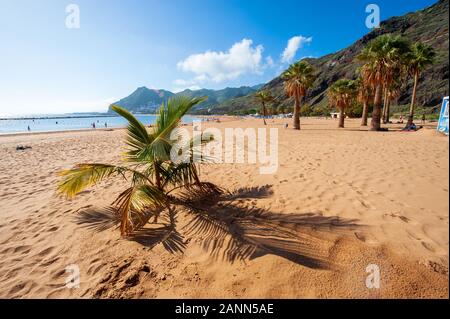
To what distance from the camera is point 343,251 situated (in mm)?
3021

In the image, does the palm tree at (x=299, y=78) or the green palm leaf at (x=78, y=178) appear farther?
the palm tree at (x=299, y=78)

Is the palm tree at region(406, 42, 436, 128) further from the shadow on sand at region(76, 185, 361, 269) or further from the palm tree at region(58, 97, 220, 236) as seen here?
the palm tree at region(58, 97, 220, 236)

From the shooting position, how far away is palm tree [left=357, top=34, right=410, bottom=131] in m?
20.5

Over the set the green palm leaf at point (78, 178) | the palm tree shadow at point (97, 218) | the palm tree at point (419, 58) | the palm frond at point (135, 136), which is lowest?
the palm tree shadow at point (97, 218)

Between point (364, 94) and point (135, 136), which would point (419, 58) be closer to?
point (364, 94)

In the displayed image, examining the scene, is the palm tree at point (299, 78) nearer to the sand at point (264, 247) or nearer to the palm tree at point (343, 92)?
the palm tree at point (343, 92)

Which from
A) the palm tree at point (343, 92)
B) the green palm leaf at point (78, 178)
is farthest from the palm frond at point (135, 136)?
the palm tree at point (343, 92)

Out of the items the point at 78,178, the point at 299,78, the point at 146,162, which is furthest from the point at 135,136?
the point at 299,78

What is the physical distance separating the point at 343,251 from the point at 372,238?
2.06ft

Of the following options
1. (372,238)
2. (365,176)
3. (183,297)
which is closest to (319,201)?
(372,238)

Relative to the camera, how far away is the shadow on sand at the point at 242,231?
3172 millimetres

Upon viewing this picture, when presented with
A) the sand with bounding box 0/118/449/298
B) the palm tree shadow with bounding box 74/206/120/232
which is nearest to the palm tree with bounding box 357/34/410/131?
the sand with bounding box 0/118/449/298

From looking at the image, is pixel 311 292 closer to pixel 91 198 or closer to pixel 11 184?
pixel 91 198

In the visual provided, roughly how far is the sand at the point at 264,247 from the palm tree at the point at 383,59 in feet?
66.9
